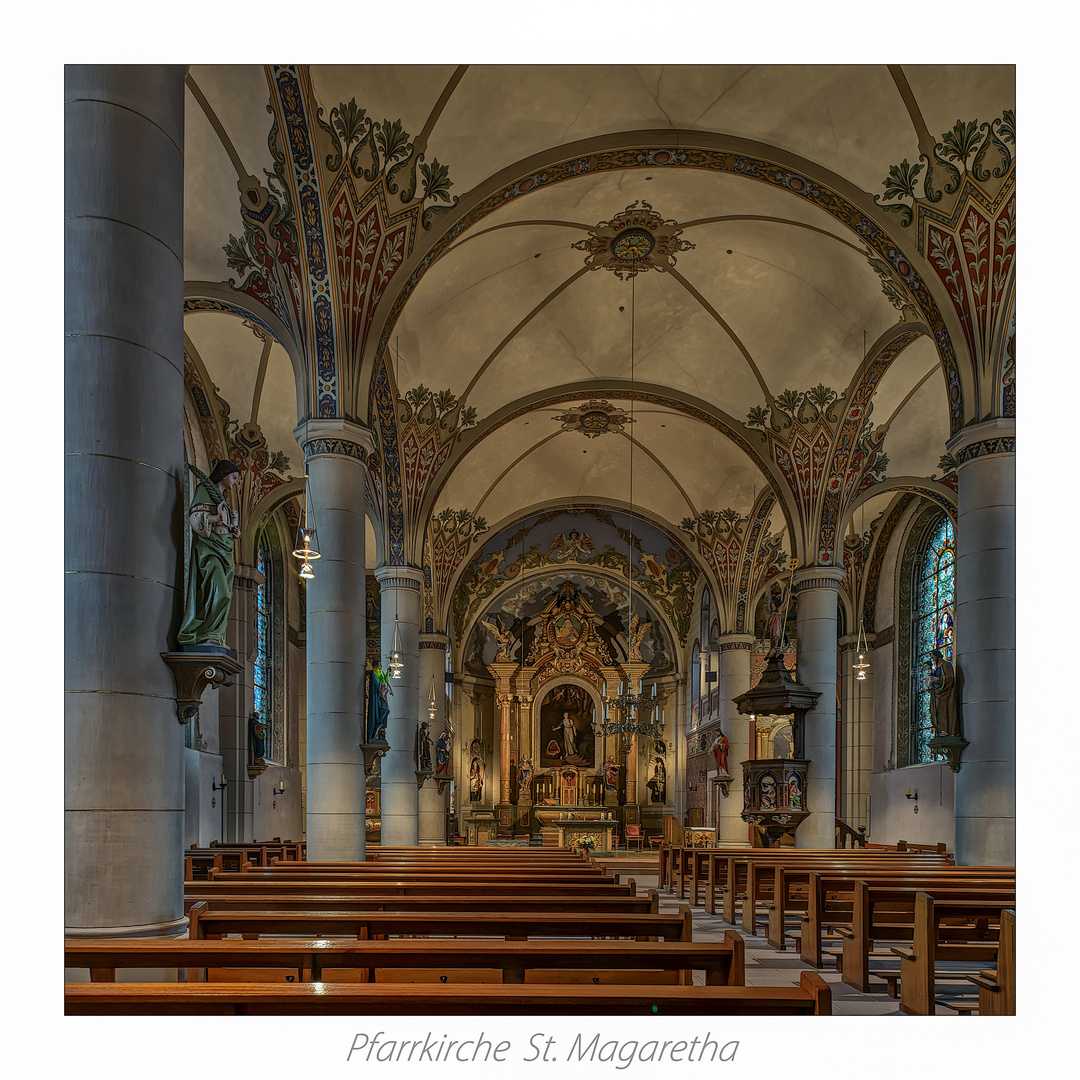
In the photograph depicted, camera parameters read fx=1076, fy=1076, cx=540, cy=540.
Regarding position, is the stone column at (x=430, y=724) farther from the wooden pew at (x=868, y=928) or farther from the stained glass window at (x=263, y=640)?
the wooden pew at (x=868, y=928)

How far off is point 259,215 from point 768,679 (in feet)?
36.1

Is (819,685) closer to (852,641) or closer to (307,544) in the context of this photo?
(852,641)

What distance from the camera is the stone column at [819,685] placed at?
17578mm

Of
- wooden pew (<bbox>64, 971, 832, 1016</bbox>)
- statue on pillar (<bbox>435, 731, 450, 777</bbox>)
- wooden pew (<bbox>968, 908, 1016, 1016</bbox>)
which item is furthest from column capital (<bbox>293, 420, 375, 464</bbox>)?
statue on pillar (<bbox>435, 731, 450, 777</bbox>)

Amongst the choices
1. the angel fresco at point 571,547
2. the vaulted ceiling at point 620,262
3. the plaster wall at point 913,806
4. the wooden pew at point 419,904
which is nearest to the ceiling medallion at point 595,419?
the vaulted ceiling at point 620,262

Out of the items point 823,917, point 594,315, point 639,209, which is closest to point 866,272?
point 639,209

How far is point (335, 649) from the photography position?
11.5 meters

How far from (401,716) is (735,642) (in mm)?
9004

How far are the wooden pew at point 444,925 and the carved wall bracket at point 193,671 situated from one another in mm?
941

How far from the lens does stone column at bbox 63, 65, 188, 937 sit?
471 cm

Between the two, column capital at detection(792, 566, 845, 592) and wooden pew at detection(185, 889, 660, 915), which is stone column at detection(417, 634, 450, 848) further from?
wooden pew at detection(185, 889, 660, 915)

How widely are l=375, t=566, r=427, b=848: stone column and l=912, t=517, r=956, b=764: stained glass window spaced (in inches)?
437

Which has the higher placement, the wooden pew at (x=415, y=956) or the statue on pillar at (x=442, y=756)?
the wooden pew at (x=415, y=956)

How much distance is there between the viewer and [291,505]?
885 inches
